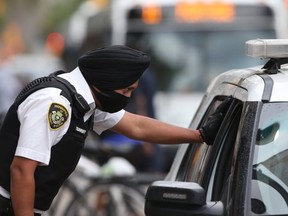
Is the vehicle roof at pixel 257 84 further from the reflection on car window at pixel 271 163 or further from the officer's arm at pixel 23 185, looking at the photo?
the officer's arm at pixel 23 185

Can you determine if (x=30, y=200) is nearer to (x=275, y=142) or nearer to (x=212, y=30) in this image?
(x=275, y=142)

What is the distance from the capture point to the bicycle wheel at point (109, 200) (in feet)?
30.4

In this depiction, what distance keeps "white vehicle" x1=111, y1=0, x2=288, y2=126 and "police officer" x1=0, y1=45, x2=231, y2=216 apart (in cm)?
942

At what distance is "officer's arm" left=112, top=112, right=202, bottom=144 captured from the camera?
5152mm

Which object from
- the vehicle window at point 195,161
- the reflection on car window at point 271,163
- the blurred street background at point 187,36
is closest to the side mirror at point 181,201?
the reflection on car window at point 271,163

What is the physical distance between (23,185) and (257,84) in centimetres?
106

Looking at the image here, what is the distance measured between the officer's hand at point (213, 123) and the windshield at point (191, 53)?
936cm

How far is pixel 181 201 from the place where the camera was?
3947 millimetres

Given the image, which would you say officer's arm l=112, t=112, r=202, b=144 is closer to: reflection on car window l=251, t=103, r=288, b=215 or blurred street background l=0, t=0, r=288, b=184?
reflection on car window l=251, t=103, r=288, b=215

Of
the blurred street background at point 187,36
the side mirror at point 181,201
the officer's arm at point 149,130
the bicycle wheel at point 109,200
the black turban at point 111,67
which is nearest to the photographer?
the side mirror at point 181,201

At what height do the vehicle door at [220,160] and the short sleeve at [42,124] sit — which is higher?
the short sleeve at [42,124]

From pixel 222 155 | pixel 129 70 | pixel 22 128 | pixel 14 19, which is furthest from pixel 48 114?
pixel 14 19

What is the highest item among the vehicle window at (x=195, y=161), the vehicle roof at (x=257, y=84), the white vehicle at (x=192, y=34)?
the vehicle roof at (x=257, y=84)

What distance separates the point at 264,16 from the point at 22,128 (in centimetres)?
1050
